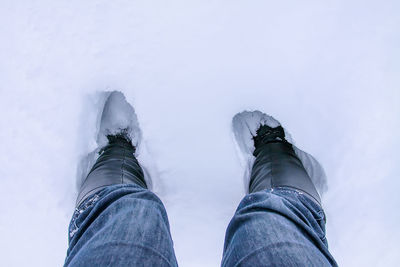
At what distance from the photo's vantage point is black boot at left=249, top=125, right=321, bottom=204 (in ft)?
2.17

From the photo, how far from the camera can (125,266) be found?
34cm

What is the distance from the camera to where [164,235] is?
41 cm

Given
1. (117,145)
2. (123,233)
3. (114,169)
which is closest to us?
(123,233)

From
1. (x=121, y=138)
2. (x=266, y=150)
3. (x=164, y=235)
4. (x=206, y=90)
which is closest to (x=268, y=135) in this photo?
(x=266, y=150)

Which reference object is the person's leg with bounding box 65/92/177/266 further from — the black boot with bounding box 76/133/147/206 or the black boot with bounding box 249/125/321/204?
the black boot with bounding box 249/125/321/204

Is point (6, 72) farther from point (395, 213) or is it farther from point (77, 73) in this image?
point (395, 213)

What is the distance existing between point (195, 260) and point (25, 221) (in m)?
0.42

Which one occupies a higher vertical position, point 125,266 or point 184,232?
point 184,232

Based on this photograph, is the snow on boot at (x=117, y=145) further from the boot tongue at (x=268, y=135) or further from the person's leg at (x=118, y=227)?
the boot tongue at (x=268, y=135)

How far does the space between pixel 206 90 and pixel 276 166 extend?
0.74 ft

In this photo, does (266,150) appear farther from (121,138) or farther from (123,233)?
(123,233)

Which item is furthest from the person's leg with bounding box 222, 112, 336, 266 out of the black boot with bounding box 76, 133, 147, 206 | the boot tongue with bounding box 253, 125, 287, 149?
the black boot with bounding box 76, 133, 147, 206

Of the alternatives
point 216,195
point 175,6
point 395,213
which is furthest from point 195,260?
point 175,6

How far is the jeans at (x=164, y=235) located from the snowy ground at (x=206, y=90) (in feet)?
0.88
